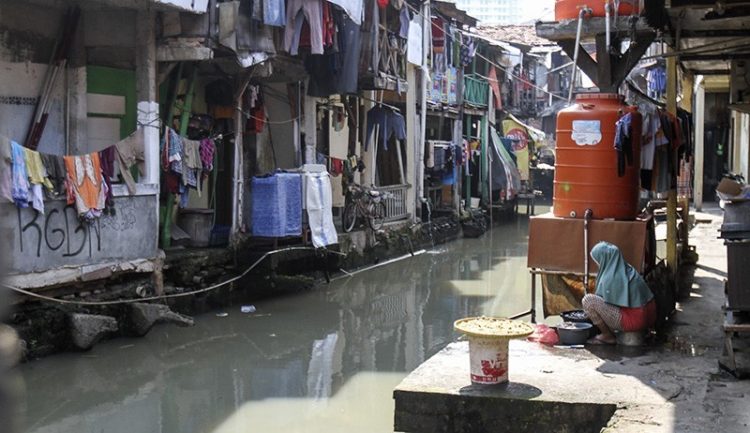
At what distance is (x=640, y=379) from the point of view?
6324 mm

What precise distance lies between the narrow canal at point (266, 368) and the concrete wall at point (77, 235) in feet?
3.85

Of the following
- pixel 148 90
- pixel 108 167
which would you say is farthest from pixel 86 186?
pixel 148 90

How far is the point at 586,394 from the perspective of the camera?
5926 mm

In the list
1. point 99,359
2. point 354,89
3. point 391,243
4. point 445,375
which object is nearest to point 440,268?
point 391,243

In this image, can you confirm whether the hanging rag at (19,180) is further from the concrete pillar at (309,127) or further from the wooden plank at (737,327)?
the wooden plank at (737,327)

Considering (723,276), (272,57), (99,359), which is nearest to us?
(99,359)

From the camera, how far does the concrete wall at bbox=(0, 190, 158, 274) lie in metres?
9.95

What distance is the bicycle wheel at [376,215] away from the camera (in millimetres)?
18609

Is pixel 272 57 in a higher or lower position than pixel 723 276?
higher

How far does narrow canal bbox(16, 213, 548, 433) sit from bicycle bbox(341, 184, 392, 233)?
101 inches

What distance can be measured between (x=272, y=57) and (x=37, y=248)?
5.38 metres

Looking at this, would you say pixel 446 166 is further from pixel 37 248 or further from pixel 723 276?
pixel 37 248

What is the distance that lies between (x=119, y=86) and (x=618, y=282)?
8.91 m

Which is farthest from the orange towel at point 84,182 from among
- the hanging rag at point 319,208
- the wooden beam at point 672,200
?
the wooden beam at point 672,200
